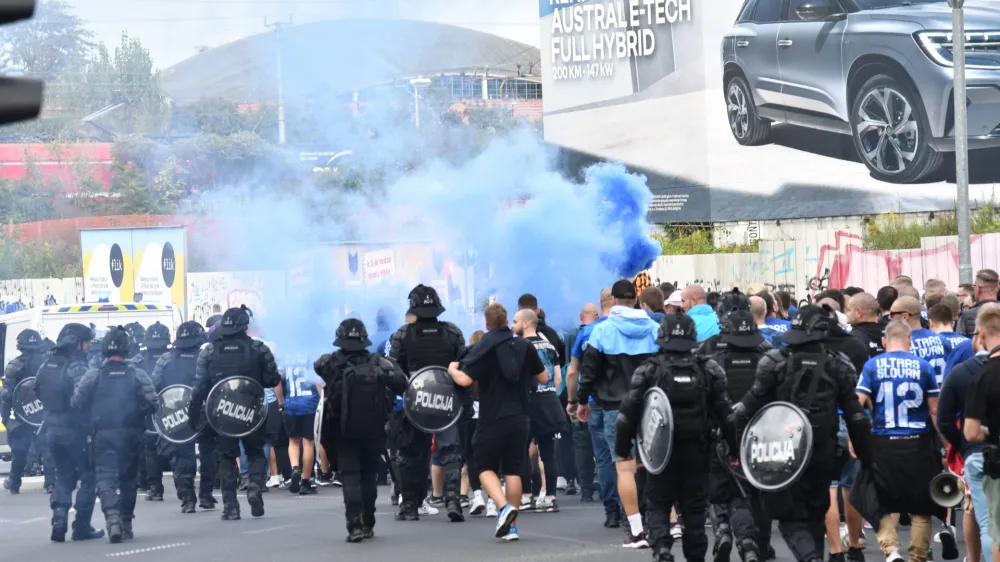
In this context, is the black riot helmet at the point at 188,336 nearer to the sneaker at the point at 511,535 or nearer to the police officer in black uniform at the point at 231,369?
the police officer in black uniform at the point at 231,369

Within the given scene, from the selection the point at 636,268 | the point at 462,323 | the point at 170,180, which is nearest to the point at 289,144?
the point at 462,323

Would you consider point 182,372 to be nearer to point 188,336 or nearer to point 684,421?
point 188,336

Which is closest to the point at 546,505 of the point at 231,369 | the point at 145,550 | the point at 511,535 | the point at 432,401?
the point at 432,401

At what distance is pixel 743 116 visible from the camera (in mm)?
33906

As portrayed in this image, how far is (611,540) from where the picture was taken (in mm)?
10938

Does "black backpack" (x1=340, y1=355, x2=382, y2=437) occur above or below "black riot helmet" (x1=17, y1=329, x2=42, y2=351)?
below

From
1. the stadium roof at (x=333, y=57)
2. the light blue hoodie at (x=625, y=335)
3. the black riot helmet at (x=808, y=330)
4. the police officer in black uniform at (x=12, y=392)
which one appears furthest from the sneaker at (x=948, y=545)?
the stadium roof at (x=333, y=57)

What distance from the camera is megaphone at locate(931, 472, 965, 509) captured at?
27.9 feet

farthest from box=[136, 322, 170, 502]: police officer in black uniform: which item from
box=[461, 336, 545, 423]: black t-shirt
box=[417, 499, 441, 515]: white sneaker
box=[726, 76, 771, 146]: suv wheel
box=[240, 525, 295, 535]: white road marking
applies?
box=[726, 76, 771, 146]: suv wheel

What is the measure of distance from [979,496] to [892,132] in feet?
75.8

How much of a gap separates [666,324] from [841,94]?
23.3 meters

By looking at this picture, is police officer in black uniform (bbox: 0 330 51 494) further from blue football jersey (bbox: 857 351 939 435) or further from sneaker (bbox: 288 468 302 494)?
blue football jersey (bbox: 857 351 939 435)

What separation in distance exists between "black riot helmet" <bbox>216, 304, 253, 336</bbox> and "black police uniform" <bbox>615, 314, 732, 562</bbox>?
15.8ft

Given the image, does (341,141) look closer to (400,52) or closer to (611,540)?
(400,52)
